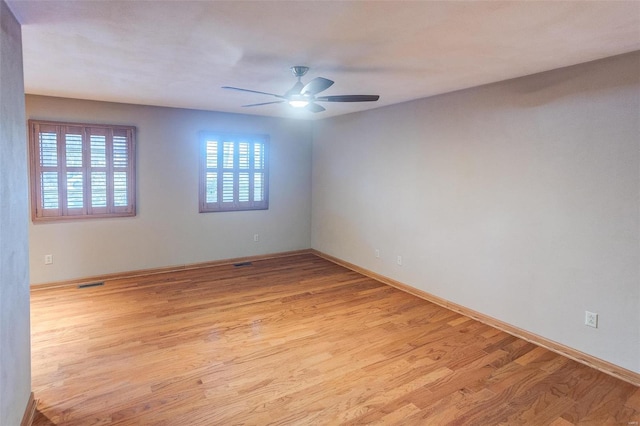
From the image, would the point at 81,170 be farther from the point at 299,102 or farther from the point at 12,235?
the point at 299,102

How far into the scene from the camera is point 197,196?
17.8 ft

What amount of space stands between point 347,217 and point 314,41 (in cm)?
357

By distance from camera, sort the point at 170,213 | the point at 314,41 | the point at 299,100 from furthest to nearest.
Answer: the point at 170,213 → the point at 299,100 → the point at 314,41

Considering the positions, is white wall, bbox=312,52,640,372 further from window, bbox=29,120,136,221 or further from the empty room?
window, bbox=29,120,136,221

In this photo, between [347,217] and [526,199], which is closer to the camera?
[526,199]

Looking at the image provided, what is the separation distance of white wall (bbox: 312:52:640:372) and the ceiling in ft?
1.07

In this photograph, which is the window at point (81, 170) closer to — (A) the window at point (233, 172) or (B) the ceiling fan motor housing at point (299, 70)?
(A) the window at point (233, 172)

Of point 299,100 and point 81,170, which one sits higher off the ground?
point 299,100

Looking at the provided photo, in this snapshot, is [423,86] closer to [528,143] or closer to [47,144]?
[528,143]

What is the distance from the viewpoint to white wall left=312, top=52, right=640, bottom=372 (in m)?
2.70

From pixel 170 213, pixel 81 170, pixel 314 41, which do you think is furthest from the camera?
pixel 170 213

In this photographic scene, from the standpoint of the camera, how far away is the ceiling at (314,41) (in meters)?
1.91

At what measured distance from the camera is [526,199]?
329 centimetres

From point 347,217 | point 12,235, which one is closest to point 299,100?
point 12,235
